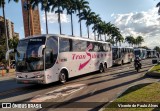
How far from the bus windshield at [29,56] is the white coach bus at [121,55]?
23180 mm

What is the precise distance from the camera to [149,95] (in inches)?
431

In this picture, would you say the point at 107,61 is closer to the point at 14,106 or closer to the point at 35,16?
the point at 14,106

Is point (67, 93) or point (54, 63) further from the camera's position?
point (54, 63)

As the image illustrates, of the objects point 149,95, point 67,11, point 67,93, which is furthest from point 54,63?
point 67,11

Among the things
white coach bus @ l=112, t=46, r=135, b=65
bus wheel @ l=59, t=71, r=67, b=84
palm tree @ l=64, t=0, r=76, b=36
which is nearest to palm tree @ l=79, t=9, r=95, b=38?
palm tree @ l=64, t=0, r=76, b=36

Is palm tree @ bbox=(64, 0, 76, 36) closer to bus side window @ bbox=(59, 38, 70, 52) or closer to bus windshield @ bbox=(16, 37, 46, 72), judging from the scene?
bus side window @ bbox=(59, 38, 70, 52)

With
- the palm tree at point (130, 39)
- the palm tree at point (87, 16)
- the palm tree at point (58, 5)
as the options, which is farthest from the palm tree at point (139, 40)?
the palm tree at point (58, 5)

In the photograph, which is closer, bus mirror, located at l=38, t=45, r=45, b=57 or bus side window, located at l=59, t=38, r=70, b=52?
bus mirror, located at l=38, t=45, r=45, b=57

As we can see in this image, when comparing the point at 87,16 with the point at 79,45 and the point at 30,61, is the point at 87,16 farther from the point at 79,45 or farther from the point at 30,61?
the point at 30,61

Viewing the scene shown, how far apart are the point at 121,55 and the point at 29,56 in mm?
26453

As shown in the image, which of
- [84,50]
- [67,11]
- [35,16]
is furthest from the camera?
[35,16]

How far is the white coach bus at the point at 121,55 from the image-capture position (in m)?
37.9

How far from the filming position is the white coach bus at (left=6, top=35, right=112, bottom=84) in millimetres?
15445

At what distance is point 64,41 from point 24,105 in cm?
805
